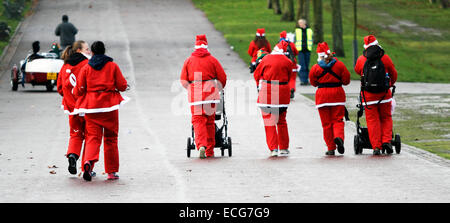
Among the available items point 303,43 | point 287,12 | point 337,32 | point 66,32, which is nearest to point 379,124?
point 303,43

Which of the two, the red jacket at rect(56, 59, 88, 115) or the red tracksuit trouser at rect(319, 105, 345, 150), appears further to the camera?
the red tracksuit trouser at rect(319, 105, 345, 150)

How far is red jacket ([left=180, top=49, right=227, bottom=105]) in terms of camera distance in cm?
1477

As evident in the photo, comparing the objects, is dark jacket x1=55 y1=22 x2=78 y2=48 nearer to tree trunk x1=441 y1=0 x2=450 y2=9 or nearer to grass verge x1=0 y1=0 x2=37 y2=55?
grass verge x1=0 y1=0 x2=37 y2=55

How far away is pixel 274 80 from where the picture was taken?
49.3 feet

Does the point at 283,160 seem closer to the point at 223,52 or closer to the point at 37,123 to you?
the point at 37,123

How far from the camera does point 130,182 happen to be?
1216 cm

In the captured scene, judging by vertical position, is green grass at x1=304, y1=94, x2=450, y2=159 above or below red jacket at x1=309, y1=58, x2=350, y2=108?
below

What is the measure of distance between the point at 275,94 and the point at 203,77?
3.87 feet

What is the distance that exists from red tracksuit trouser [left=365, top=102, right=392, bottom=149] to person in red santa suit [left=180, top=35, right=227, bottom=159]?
7.68ft

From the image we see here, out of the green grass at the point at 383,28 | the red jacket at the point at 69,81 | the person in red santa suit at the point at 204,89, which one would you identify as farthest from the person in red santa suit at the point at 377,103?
the green grass at the point at 383,28

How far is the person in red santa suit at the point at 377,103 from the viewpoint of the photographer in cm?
1491

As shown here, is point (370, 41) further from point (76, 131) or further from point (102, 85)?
point (76, 131)

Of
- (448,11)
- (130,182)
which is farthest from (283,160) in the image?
(448,11)

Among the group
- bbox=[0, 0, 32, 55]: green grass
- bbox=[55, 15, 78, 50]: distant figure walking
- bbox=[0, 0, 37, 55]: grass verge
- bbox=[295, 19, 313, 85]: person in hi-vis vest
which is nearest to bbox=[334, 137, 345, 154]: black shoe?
bbox=[295, 19, 313, 85]: person in hi-vis vest
